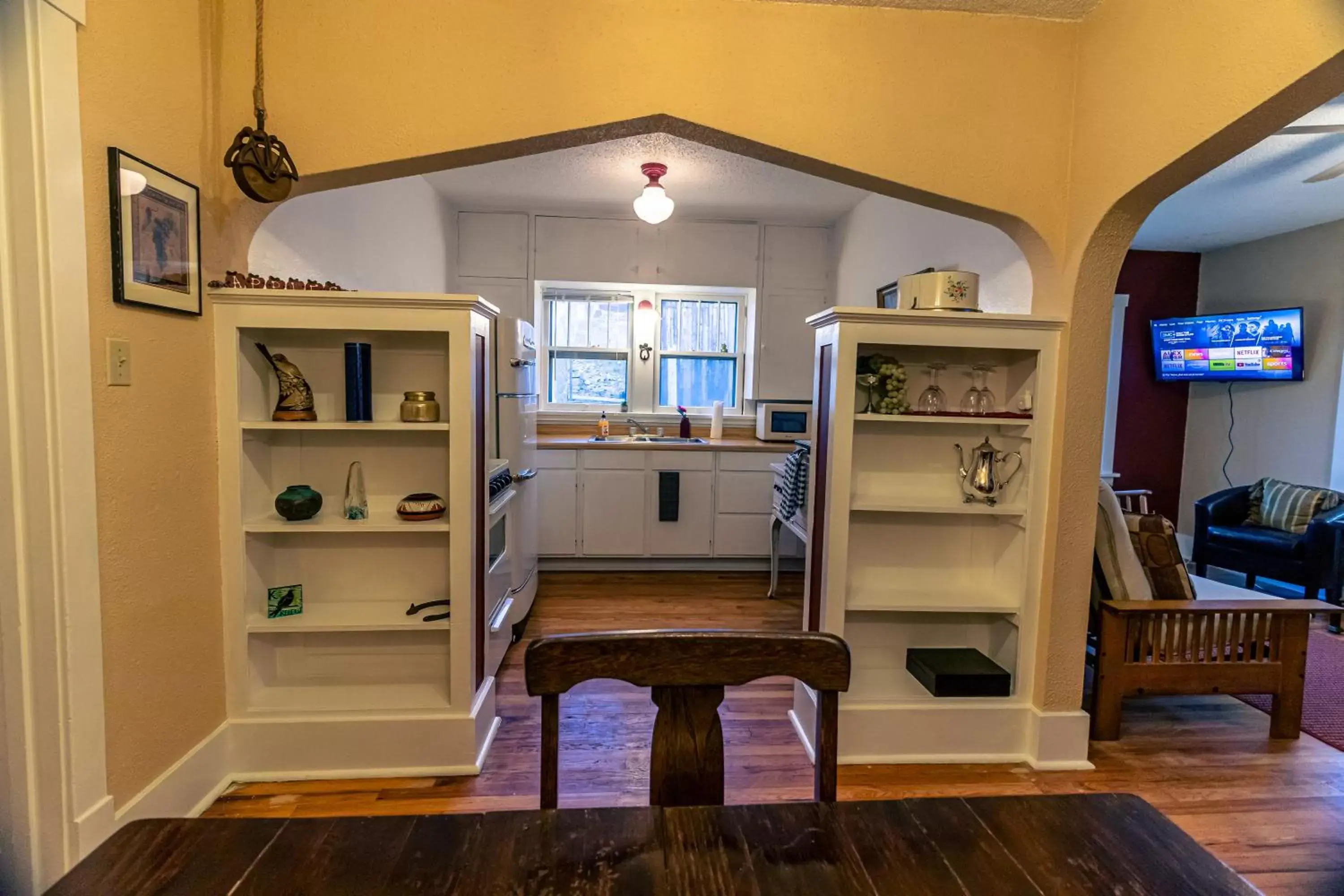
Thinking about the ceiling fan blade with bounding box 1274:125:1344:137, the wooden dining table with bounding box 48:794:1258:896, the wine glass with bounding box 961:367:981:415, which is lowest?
the wooden dining table with bounding box 48:794:1258:896

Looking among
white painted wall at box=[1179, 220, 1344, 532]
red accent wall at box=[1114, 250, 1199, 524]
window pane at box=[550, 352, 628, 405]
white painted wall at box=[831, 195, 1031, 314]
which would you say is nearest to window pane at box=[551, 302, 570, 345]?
window pane at box=[550, 352, 628, 405]

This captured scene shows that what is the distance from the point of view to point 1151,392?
5.23 metres

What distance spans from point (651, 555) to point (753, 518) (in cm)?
73

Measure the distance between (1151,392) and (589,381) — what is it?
171 inches

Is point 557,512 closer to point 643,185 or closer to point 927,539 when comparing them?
point 643,185

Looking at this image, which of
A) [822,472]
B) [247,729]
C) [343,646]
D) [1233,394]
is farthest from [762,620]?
[1233,394]

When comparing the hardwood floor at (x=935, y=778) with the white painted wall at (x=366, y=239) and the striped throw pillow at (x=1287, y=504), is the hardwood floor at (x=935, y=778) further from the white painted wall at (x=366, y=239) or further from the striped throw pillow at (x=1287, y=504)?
the striped throw pillow at (x=1287, y=504)

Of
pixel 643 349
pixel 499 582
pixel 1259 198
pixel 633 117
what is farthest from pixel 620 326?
pixel 1259 198

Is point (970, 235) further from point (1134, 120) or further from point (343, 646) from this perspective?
point (343, 646)

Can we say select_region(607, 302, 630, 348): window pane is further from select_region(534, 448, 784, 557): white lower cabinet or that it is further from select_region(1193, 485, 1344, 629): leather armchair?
select_region(1193, 485, 1344, 629): leather armchair

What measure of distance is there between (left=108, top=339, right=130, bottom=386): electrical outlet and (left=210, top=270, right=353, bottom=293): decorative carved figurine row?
0.42 meters

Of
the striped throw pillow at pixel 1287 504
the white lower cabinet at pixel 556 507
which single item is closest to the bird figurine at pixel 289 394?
the white lower cabinet at pixel 556 507

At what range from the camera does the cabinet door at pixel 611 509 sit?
4492 millimetres

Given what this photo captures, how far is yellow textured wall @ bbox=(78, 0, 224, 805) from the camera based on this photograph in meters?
1.57
